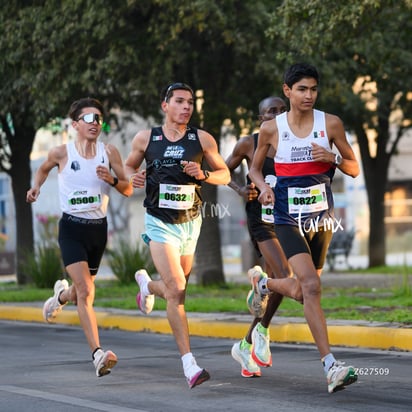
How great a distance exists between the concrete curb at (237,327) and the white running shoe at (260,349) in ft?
7.34

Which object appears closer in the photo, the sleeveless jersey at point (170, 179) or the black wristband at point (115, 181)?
the sleeveless jersey at point (170, 179)

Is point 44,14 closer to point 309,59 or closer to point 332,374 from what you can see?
point 309,59

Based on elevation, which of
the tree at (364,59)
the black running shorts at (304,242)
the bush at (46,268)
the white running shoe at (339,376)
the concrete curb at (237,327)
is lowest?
the concrete curb at (237,327)

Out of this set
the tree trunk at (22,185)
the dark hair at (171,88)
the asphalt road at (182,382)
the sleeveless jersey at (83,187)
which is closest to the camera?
the asphalt road at (182,382)

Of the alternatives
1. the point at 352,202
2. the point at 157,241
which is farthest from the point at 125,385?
the point at 352,202

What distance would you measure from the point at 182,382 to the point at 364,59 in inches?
541

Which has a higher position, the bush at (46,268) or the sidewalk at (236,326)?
the bush at (46,268)

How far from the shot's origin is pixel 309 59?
61.9ft

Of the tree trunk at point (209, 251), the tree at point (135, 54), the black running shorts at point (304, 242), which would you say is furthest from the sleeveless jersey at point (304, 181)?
the tree trunk at point (209, 251)

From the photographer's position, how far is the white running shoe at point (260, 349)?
8.73m

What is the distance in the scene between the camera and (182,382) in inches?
337

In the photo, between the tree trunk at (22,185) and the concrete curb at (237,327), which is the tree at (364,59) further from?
the tree trunk at (22,185)

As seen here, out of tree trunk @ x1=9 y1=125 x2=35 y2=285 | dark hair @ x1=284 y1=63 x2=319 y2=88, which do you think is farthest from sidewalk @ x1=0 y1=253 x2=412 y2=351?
tree trunk @ x1=9 y1=125 x2=35 y2=285

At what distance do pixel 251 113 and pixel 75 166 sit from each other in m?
10.8
